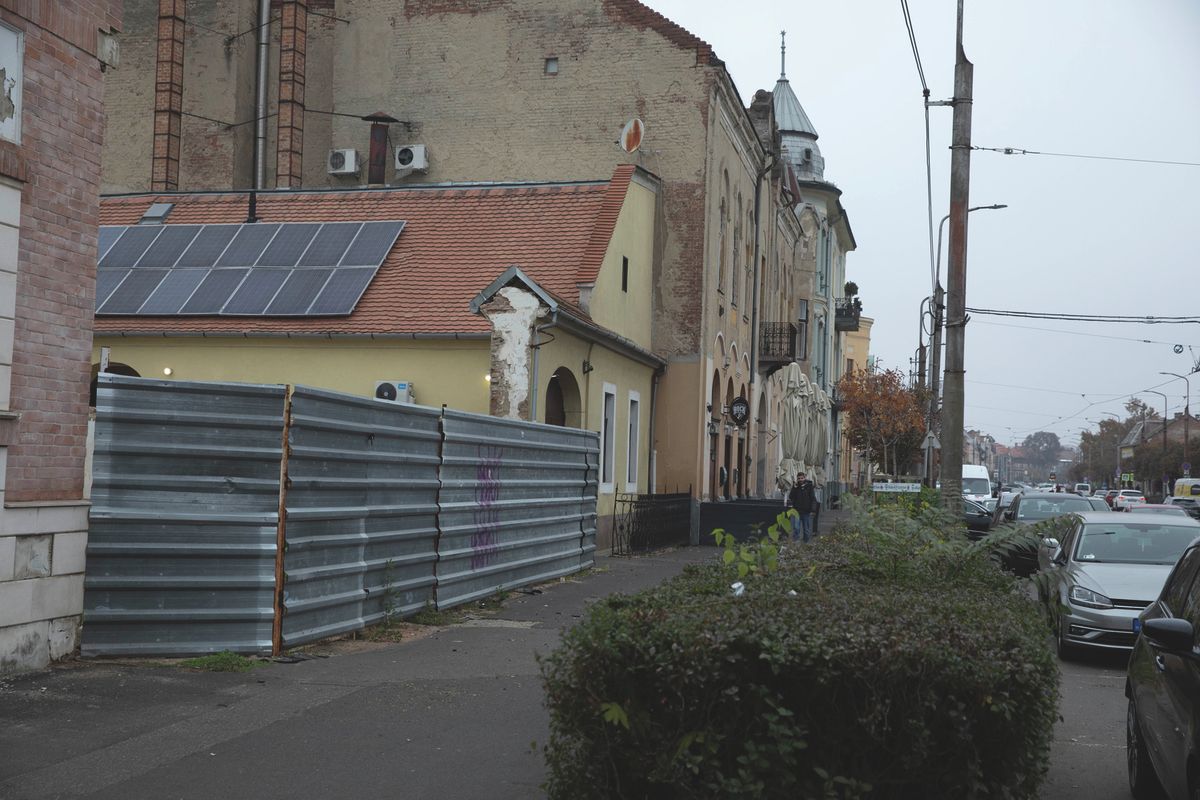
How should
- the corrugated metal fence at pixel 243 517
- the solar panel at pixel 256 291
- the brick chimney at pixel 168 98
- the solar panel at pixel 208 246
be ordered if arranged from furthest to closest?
1. the brick chimney at pixel 168 98
2. the solar panel at pixel 208 246
3. the solar panel at pixel 256 291
4. the corrugated metal fence at pixel 243 517

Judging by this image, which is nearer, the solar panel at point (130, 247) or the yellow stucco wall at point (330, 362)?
the yellow stucco wall at point (330, 362)

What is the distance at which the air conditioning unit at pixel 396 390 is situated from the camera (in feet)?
68.2

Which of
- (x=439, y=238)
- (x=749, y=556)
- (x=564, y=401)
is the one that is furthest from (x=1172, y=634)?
(x=439, y=238)

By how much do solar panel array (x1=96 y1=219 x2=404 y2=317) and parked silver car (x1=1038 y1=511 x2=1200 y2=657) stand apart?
12391 mm

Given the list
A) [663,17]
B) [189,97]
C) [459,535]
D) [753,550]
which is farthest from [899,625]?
[189,97]

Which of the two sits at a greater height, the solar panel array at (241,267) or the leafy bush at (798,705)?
the solar panel array at (241,267)

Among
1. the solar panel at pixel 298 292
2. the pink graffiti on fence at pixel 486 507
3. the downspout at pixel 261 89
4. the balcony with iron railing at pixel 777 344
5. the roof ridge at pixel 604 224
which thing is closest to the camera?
the pink graffiti on fence at pixel 486 507

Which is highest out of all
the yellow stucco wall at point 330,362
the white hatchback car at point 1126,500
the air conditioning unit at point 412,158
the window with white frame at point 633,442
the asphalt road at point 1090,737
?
the air conditioning unit at point 412,158

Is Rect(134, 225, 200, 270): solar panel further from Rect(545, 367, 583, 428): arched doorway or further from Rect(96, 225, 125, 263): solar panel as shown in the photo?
Rect(545, 367, 583, 428): arched doorway

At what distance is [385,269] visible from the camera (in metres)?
22.6

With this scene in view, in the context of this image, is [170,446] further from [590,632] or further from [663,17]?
[663,17]

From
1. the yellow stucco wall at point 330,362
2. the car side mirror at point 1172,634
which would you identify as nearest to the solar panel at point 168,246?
the yellow stucco wall at point 330,362

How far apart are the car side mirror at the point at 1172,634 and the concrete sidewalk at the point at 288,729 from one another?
2618 millimetres

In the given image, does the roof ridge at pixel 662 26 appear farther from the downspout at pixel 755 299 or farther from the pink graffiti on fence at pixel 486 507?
the pink graffiti on fence at pixel 486 507
